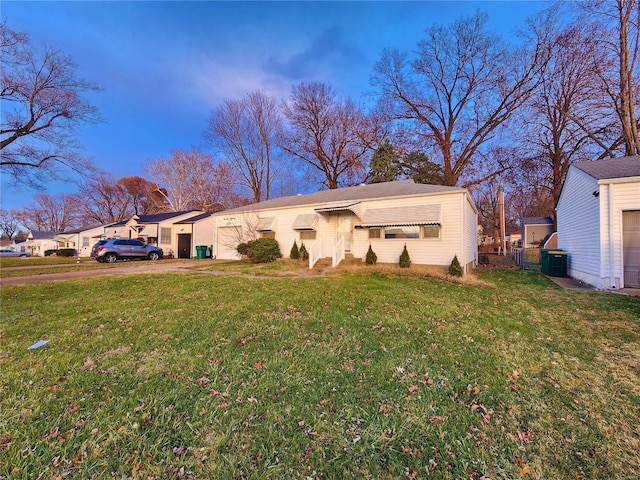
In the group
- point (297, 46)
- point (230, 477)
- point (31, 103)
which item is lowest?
point (230, 477)

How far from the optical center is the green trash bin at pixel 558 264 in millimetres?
→ 11359

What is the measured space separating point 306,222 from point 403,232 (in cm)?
507

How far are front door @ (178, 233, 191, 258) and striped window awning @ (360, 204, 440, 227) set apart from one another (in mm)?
16091

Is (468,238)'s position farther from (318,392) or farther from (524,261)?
(318,392)

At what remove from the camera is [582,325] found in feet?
16.6

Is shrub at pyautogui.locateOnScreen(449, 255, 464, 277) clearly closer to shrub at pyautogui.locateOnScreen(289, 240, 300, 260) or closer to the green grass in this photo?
the green grass

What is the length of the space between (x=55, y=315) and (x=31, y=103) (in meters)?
16.5

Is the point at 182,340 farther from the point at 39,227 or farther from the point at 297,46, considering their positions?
the point at 39,227

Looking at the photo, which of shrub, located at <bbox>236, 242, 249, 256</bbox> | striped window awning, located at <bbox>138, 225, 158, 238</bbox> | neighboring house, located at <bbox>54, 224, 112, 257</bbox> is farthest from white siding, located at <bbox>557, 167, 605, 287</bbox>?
neighboring house, located at <bbox>54, 224, 112, 257</bbox>

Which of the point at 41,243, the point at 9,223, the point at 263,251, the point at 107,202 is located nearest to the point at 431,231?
the point at 263,251

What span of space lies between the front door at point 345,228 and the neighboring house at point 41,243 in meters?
45.1

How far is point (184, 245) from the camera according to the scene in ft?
73.9

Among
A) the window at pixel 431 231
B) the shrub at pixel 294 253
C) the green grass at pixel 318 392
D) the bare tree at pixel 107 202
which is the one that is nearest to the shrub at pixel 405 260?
the window at pixel 431 231

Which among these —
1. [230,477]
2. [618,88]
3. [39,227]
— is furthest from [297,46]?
[39,227]
